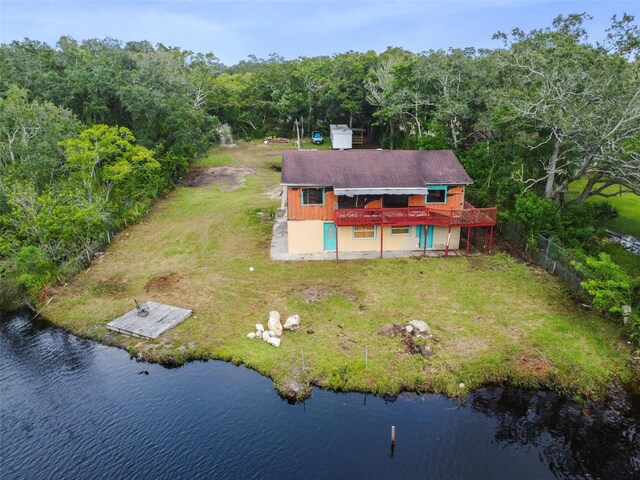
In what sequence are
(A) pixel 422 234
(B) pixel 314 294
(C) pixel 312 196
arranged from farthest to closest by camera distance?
(A) pixel 422 234 < (C) pixel 312 196 < (B) pixel 314 294

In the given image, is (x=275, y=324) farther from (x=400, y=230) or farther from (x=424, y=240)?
(x=424, y=240)

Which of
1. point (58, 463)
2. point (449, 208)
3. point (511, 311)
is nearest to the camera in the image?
point (58, 463)

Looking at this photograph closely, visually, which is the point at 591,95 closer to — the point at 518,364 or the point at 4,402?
the point at 518,364

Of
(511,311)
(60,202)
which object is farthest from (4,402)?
(511,311)

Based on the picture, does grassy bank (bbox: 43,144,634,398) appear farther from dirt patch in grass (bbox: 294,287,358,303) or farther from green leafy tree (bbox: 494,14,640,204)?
green leafy tree (bbox: 494,14,640,204)

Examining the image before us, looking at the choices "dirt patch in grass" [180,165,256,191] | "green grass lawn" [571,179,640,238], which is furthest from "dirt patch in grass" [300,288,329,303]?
"dirt patch in grass" [180,165,256,191]

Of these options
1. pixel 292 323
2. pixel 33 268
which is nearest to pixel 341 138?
pixel 33 268

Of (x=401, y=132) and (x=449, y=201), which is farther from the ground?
(x=401, y=132)
